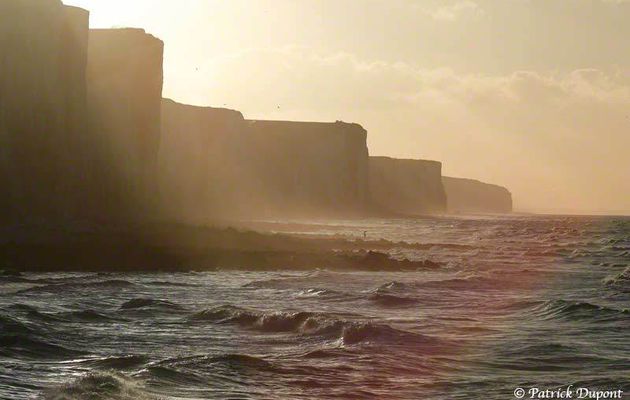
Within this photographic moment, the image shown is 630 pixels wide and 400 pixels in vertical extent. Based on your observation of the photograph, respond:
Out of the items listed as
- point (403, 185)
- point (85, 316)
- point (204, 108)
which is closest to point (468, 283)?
point (85, 316)

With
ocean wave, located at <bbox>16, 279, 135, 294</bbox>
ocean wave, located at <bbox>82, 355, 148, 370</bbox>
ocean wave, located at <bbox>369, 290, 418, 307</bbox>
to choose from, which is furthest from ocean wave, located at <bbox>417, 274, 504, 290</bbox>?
ocean wave, located at <bbox>82, 355, 148, 370</bbox>

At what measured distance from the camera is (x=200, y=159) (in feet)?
387

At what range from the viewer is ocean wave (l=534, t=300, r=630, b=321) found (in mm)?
20594

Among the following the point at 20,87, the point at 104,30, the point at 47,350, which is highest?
the point at 104,30

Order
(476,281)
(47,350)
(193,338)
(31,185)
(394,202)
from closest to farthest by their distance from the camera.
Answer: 1. (47,350)
2. (193,338)
3. (476,281)
4. (31,185)
5. (394,202)

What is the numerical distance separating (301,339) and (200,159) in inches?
4029

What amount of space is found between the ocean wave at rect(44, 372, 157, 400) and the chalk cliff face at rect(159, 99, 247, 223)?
3311 inches

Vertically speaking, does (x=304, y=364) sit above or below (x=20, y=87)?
below

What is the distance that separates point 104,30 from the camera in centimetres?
7650

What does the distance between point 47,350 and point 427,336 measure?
21.3 ft

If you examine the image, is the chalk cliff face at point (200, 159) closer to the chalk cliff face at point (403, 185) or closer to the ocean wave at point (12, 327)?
the chalk cliff face at point (403, 185)

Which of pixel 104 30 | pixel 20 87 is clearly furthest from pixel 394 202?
pixel 20 87

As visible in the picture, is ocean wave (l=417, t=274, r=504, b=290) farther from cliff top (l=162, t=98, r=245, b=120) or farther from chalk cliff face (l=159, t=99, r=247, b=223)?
cliff top (l=162, t=98, r=245, b=120)

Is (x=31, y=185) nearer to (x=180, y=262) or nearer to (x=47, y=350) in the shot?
(x=180, y=262)
